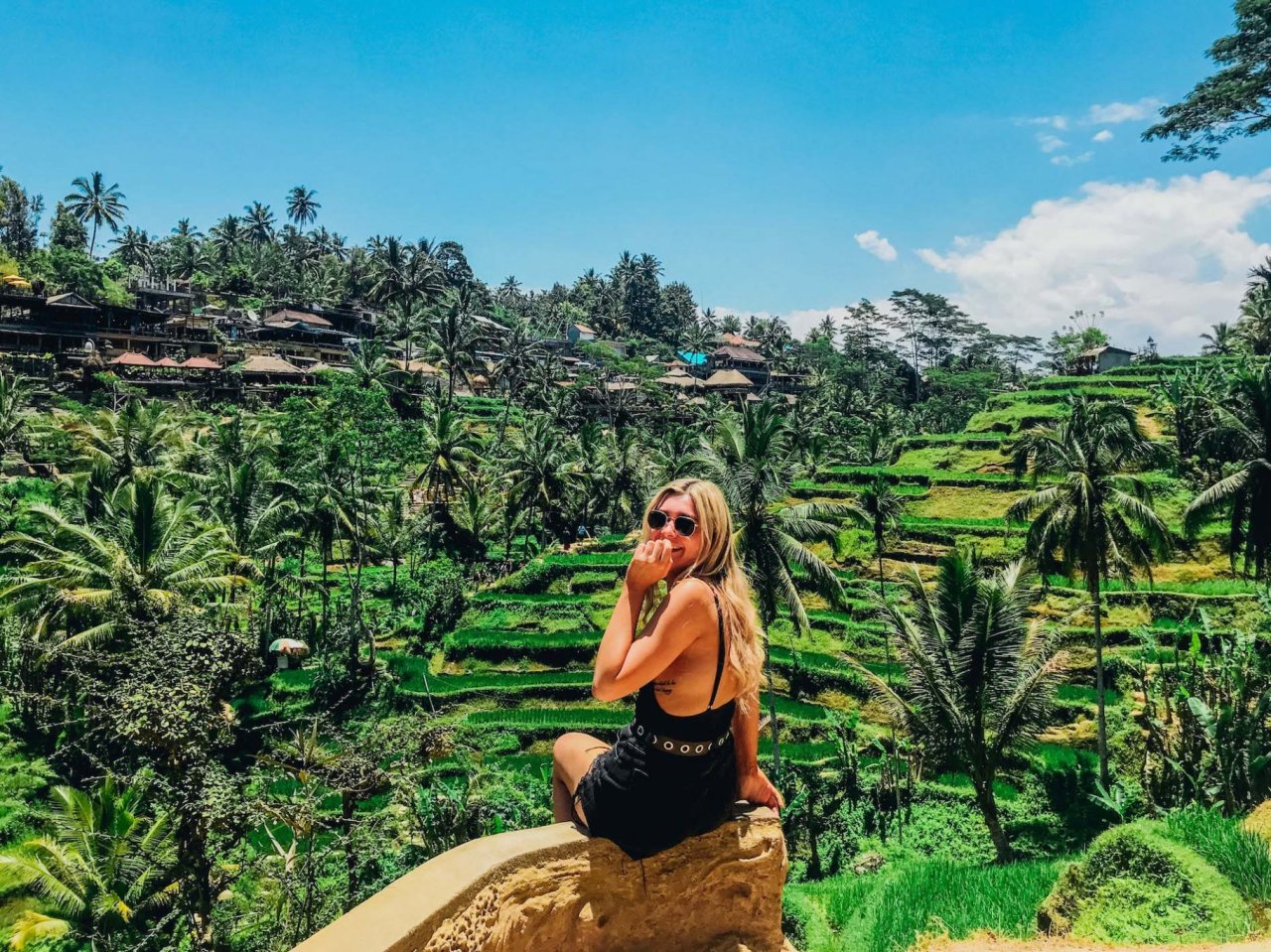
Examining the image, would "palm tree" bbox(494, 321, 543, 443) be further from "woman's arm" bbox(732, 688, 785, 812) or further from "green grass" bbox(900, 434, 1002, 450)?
"woman's arm" bbox(732, 688, 785, 812)

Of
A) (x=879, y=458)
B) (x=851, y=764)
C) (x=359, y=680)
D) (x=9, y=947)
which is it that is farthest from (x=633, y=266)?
(x=9, y=947)

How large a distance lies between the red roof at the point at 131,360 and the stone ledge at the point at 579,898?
176 ft

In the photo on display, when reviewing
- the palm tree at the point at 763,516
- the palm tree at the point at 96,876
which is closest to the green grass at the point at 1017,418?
the palm tree at the point at 763,516

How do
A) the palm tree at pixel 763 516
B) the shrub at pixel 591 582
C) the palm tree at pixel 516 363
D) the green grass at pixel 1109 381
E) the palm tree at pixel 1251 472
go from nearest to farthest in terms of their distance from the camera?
the palm tree at pixel 1251 472, the palm tree at pixel 763 516, the shrub at pixel 591 582, the green grass at pixel 1109 381, the palm tree at pixel 516 363

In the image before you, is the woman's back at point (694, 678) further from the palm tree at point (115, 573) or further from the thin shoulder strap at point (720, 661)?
the palm tree at point (115, 573)

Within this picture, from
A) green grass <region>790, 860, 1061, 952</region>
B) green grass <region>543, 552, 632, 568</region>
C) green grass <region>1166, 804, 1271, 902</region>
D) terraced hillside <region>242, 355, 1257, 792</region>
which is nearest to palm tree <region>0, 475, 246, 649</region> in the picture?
terraced hillside <region>242, 355, 1257, 792</region>

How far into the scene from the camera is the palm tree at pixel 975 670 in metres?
12.8

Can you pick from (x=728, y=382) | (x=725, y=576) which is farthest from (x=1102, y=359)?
(x=725, y=576)

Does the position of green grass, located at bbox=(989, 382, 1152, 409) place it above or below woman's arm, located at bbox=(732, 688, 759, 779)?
above

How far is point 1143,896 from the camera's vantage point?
5168 millimetres

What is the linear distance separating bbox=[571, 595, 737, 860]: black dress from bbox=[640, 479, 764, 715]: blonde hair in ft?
0.20

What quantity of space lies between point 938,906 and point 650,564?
6.39 m

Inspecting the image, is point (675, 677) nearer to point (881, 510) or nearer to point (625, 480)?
point (881, 510)

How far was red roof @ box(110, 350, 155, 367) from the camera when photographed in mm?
46344
